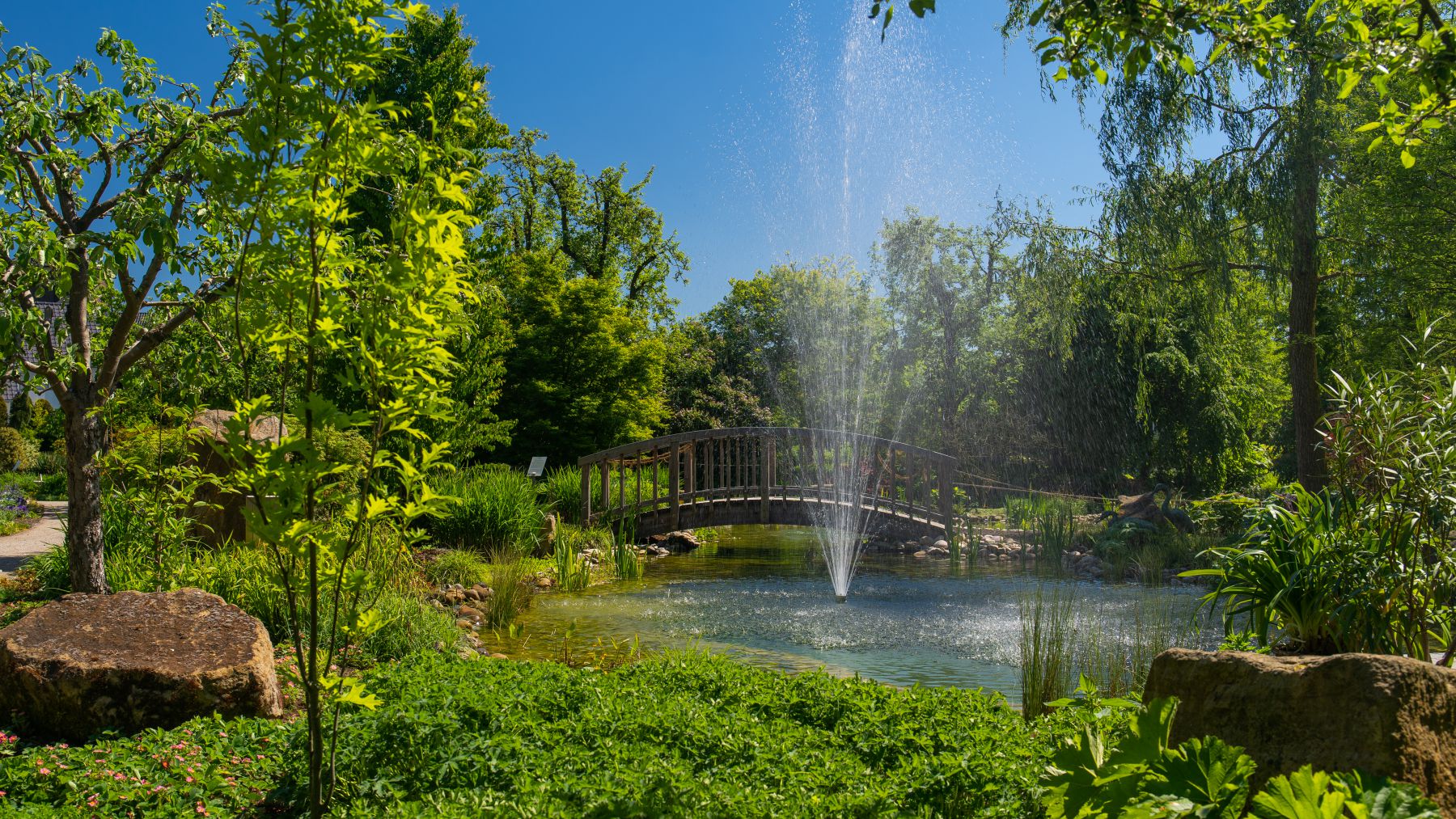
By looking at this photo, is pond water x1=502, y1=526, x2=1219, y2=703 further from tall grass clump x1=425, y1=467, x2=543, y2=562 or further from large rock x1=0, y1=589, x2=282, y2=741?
large rock x1=0, y1=589, x2=282, y2=741

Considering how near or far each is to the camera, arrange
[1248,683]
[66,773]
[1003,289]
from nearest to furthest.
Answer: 1. [1248,683]
2. [66,773]
3. [1003,289]

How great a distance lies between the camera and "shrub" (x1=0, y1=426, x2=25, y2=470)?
68.0ft

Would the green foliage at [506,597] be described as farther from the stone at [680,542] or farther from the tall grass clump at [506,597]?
the stone at [680,542]

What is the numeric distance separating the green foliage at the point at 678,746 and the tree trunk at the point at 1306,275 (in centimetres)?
865

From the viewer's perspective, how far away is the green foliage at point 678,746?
2.73 metres

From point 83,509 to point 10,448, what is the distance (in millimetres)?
18852

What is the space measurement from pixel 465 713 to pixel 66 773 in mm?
1445

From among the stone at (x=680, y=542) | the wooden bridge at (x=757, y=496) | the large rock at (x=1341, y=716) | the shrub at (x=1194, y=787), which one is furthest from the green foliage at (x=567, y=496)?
the shrub at (x=1194, y=787)

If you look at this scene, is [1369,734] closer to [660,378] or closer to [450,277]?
[450,277]

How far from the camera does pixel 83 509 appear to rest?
616 cm

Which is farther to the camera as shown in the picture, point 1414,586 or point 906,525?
point 906,525

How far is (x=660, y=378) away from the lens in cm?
2003

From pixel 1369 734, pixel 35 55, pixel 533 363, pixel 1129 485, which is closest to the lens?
pixel 1369 734

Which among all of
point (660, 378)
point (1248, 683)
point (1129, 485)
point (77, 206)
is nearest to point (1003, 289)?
point (1129, 485)
